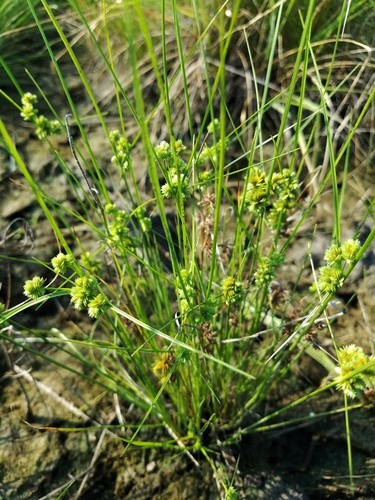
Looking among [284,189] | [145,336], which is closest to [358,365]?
[284,189]

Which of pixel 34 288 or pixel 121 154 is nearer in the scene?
pixel 34 288

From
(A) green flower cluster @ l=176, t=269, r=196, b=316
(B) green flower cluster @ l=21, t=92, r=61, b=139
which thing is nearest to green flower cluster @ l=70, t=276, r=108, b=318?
(A) green flower cluster @ l=176, t=269, r=196, b=316

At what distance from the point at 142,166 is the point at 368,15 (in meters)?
0.96

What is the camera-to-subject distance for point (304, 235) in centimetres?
172

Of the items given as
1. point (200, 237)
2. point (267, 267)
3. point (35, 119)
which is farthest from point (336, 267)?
point (35, 119)

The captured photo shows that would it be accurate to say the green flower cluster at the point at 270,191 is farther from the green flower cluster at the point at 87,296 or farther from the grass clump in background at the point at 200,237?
the green flower cluster at the point at 87,296

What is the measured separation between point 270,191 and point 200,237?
246 millimetres

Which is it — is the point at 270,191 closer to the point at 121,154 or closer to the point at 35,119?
the point at 121,154

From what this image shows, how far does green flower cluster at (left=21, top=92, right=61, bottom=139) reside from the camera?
101 cm

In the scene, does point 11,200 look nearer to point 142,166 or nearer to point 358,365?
point 142,166

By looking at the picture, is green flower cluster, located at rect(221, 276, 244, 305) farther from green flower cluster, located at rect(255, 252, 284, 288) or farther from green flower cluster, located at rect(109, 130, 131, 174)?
green flower cluster, located at rect(109, 130, 131, 174)

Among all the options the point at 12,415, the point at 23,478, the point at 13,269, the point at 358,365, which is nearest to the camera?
the point at 358,365

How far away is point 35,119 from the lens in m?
1.03

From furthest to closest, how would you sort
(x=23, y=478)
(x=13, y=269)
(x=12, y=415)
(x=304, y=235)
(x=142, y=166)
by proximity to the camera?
(x=142, y=166)
(x=304, y=235)
(x=13, y=269)
(x=12, y=415)
(x=23, y=478)
